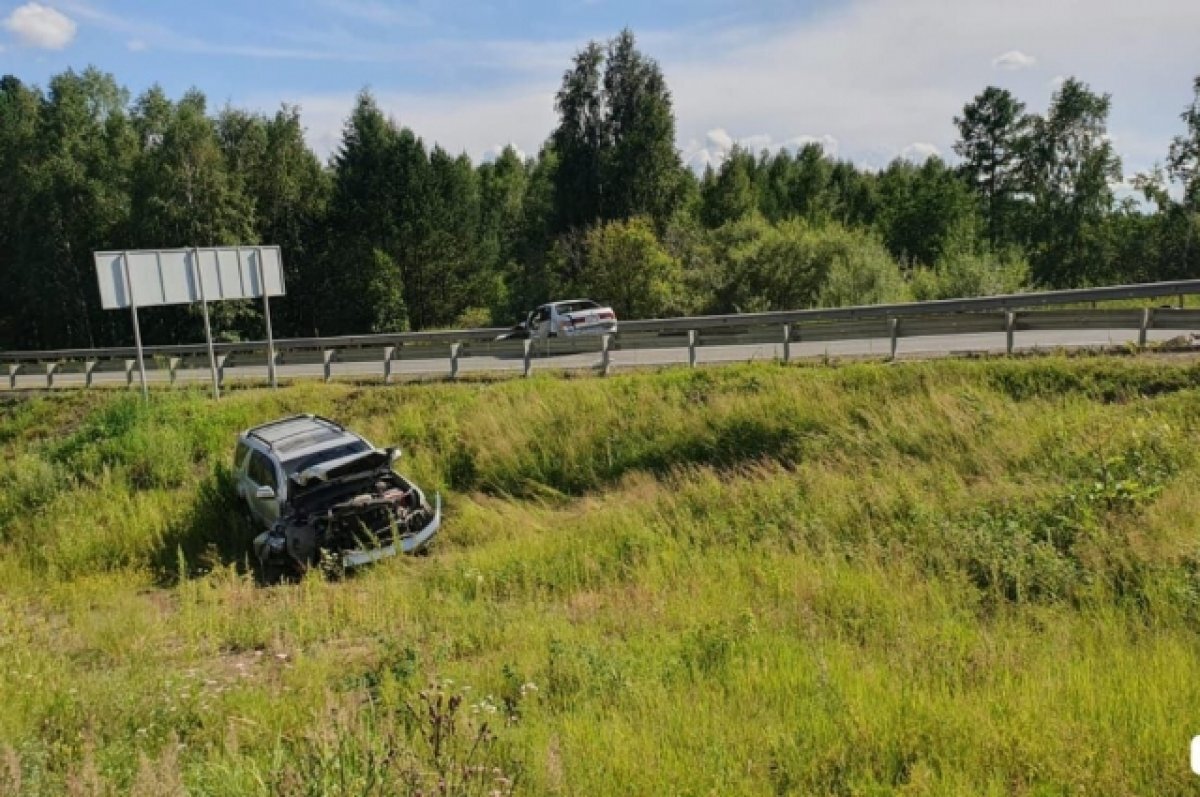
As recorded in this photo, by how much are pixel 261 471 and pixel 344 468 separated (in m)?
1.77

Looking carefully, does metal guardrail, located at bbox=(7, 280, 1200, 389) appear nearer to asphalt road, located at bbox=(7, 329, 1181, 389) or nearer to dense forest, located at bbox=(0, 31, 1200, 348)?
asphalt road, located at bbox=(7, 329, 1181, 389)

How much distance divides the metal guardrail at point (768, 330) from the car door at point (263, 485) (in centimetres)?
671

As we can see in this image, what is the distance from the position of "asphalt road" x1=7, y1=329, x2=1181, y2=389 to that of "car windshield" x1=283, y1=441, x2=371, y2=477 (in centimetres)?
678

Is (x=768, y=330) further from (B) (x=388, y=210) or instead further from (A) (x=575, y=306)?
(B) (x=388, y=210)

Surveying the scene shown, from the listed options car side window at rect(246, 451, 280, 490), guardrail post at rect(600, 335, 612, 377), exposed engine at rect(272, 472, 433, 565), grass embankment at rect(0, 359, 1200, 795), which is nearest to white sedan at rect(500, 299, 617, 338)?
guardrail post at rect(600, 335, 612, 377)

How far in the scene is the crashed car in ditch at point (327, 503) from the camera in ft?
36.1

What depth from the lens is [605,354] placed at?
1816 cm

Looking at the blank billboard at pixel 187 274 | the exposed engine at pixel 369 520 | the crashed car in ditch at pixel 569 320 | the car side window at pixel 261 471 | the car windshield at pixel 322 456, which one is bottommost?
the exposed engine at pixel 369 520

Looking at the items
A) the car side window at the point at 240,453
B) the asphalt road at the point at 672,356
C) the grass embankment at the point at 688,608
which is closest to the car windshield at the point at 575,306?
the asphalt road at the point at 672,356

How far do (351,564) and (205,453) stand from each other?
825 cm

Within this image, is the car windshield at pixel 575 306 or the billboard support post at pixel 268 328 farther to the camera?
the car windshield at pixel 575 306

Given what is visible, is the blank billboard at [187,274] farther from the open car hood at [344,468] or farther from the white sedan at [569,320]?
the open car hood at [344,468]

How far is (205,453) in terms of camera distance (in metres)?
17.0

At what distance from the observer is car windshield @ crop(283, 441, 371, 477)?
39.5 ft
